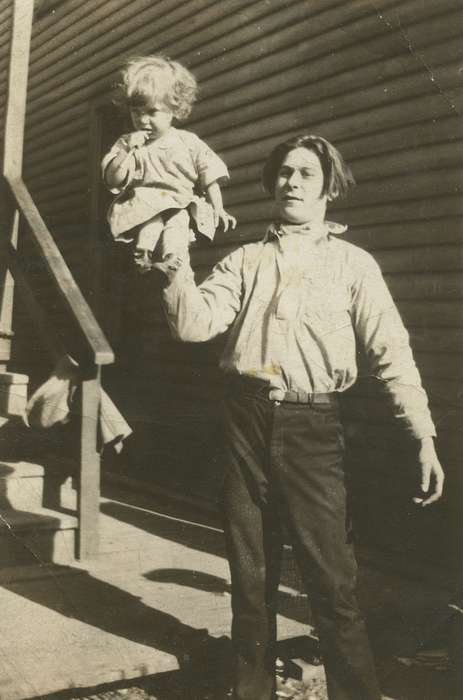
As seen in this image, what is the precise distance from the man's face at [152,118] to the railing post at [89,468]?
1596 millimetres

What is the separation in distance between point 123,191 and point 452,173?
238cm

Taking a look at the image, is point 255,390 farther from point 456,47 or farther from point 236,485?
point 456,47

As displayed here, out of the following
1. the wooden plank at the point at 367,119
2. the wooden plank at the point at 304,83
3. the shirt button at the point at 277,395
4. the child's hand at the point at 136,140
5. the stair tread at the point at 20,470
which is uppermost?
the wooden plank at the point at 304,83

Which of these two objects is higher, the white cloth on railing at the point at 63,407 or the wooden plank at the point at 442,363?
the wooden plank at the point at 442,363

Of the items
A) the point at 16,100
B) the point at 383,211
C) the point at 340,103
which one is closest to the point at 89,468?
the point at 383,211

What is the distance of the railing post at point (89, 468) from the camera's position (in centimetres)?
383

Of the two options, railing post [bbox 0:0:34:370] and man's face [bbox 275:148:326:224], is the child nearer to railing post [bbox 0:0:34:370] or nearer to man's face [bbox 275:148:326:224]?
man's face [bbox 275:148:326:224]

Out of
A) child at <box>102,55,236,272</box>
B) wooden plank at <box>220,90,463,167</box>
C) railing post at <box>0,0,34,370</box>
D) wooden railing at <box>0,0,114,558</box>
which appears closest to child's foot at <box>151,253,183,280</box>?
child at <box>102,55,236,272</box>

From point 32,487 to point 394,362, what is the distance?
2.38 metres

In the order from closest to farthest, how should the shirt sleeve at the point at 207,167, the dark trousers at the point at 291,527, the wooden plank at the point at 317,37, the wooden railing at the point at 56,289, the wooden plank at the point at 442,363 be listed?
1. the dark trousers at the point at 291,527
2. the shirt sleeve at the point at 207,167
3. the wooden railing at the point at 56,289
4. the wooden plank at the point at 442,363
5. the wooden plank at the point at 317,37

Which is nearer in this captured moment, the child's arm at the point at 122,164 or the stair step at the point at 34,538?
the child's arm at the point at 122,164

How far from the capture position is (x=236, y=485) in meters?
2.36

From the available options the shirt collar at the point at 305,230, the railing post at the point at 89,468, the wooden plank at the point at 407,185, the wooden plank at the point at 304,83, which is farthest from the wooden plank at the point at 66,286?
the wooden plank at the point at 304,83

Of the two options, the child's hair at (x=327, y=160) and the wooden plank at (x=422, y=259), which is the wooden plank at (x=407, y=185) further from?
the child's hair at (x=327, y=160)
